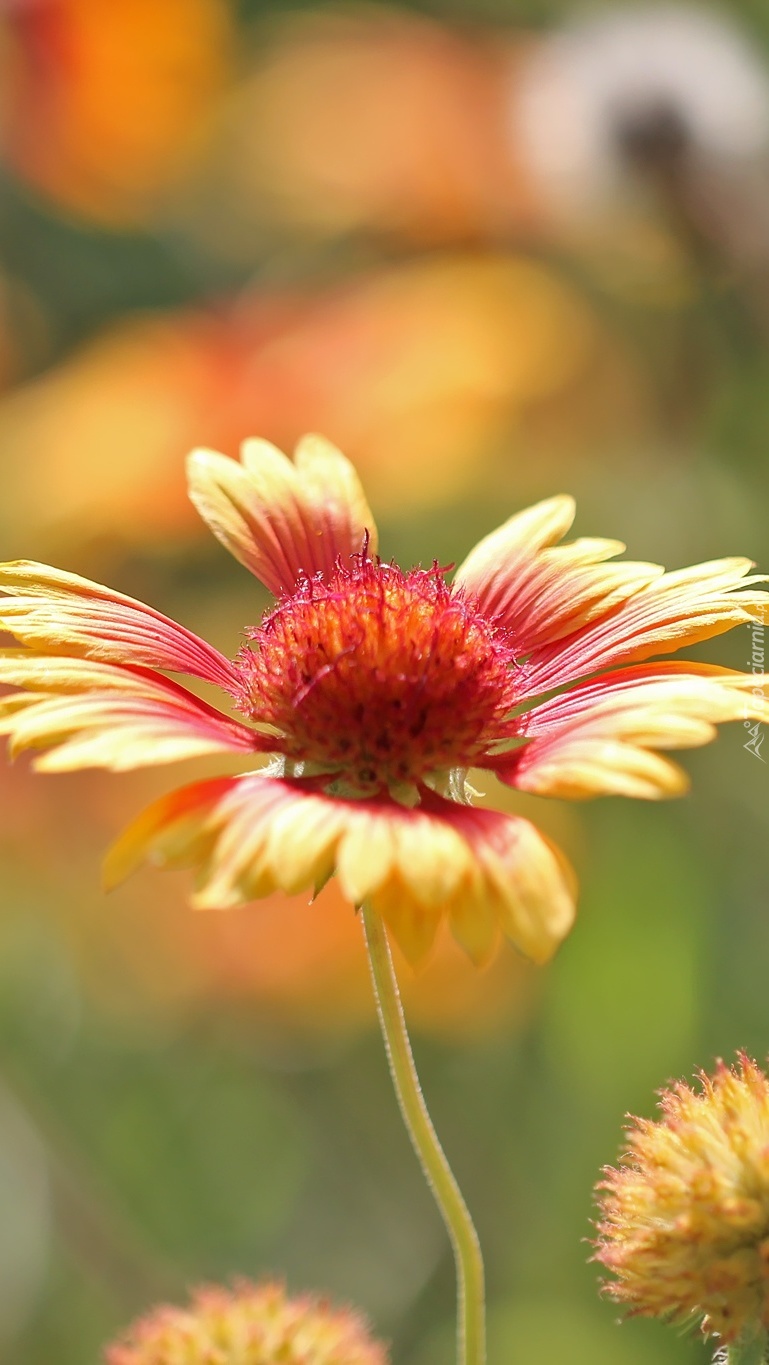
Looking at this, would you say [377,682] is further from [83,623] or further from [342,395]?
[342,395]

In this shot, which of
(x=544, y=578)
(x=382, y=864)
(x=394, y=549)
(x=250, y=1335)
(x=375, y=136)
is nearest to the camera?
(x=382, y=864)

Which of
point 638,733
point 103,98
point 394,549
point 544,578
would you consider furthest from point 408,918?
point 103,98

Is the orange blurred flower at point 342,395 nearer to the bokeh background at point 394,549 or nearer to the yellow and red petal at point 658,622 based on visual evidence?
the bokeh background at point 394,549

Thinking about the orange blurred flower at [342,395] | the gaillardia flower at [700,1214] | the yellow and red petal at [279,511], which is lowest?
the gaillardia flower at [700,1214]

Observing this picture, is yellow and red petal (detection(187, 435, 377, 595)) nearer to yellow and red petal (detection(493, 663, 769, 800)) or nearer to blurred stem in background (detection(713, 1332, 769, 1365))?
yellow and red petal (detection(493, 663, 769, 800))

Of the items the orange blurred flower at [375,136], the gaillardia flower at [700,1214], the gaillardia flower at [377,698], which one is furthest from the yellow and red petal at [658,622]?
the orange blurred flower at [375,136]

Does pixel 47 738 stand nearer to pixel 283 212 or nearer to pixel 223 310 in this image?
pixel 223 310
